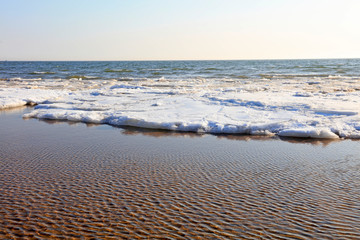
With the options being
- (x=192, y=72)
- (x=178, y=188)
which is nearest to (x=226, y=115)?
(x=178, y=188)

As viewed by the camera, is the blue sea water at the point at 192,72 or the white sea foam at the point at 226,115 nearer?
the white sea foam at the point at 226,115

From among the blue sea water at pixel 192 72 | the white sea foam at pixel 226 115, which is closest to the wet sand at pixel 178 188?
the white sea foam at pixel 226 115

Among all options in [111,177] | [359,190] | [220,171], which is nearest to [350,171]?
[359,190]

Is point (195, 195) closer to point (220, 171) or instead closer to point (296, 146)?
point (220, 171)

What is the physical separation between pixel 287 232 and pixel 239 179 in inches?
69.4

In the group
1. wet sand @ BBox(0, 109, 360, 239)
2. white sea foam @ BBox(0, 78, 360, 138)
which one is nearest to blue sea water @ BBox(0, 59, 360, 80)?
white sea foam @ BBox(0, 78, 360, 138)

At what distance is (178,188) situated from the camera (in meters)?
5.10

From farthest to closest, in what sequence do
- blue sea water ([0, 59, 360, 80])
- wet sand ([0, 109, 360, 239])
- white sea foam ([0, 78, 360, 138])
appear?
blue sea water ([0, 59, 360, 80]) < white sea foam ([0, 78, 360, 138]) < wet sand ([0, 109, 360, 239])

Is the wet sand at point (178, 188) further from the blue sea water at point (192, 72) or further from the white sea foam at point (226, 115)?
the blue sea water at point (192, 72)

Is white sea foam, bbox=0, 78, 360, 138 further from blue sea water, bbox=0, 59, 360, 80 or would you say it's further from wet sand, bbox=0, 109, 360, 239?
blue sea water, bbox=0, 59, 360, 80

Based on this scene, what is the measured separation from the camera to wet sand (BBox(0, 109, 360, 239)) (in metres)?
3.88

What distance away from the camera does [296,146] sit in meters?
7.80

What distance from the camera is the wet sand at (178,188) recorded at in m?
3.88

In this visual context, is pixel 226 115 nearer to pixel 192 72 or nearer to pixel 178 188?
pixel 178 188
